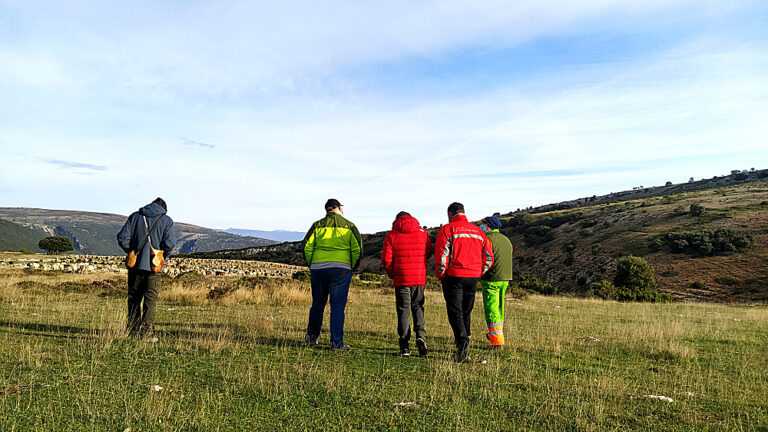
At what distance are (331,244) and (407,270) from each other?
4.20 ft

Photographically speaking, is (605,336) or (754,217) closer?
(605,336)

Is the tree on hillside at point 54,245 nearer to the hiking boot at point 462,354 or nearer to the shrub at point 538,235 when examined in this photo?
the shrub at point 538,235

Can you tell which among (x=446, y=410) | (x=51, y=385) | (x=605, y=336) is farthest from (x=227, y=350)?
(x=605, y=336)

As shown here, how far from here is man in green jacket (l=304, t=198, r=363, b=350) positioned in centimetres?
700

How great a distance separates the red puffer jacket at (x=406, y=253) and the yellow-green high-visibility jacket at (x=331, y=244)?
53 centimetres

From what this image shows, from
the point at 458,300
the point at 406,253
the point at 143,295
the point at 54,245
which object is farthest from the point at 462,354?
the point at 54,245

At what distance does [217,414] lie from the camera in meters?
3.88

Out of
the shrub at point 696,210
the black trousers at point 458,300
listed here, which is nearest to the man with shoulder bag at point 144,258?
the black trousers at point 458,300

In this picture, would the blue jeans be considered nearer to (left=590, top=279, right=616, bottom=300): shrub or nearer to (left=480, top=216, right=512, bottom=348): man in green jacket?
(left=480, top=216, right=512, bottom=348): man in green jacket

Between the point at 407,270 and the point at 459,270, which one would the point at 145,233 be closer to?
the point at 407,270

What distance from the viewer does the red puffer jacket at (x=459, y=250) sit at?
21.9 feet

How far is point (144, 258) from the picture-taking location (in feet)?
23.4

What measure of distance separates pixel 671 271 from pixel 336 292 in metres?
40.9

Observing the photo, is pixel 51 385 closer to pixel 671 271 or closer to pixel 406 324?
pixel 406 324
